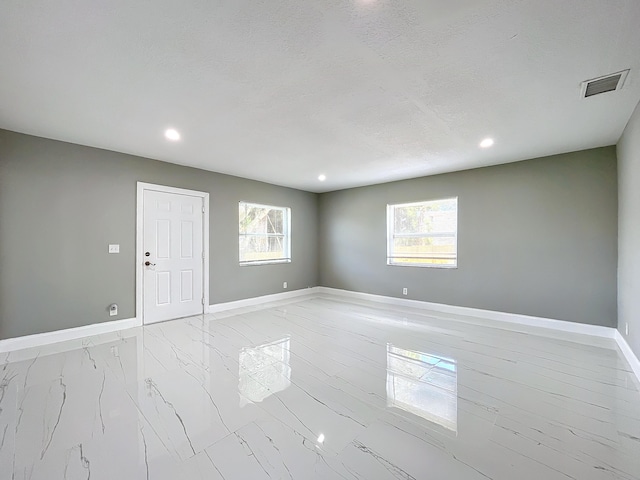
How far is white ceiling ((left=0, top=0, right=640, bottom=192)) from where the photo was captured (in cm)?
160

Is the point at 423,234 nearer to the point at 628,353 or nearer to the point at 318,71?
the point at 628,353

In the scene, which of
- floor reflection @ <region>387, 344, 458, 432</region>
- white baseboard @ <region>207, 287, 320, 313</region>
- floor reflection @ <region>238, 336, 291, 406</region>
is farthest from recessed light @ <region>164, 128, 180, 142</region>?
floor reflection @ <region>387, 344, 458, 432</region>

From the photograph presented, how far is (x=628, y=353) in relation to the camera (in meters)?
3.03

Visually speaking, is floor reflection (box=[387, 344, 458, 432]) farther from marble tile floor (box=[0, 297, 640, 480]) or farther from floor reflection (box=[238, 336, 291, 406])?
floor reflection (box=[238, 336, 291, 406])

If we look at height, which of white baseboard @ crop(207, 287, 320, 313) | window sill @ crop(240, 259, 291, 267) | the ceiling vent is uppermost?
the ceiling vent

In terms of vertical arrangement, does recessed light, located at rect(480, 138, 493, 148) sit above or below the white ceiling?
below

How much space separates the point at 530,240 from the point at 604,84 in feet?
8.45

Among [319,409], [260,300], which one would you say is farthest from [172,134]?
[260,300]

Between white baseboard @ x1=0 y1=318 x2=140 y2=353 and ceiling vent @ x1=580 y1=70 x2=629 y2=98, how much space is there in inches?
225

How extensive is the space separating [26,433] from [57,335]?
2.16m

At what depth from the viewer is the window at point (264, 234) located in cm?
570

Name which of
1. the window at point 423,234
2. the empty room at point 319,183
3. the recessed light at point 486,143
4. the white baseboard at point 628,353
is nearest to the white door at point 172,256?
the empty room at point 319,183

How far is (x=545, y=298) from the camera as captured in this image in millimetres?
4195

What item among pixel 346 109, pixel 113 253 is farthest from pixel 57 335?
pixel 346 109
